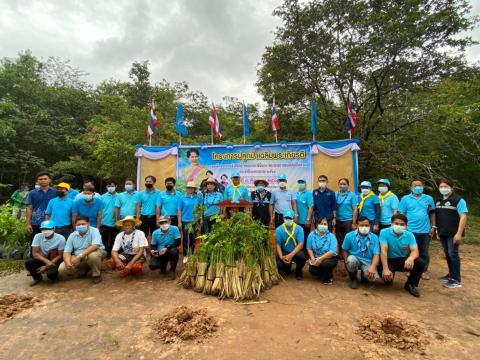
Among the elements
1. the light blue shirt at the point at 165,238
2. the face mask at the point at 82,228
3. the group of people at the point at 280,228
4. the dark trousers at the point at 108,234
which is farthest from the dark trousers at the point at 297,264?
the dark trousers at the point at 108,234

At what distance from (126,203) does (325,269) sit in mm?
3762

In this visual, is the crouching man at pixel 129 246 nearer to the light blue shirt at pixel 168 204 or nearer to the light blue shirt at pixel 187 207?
the light blue shirt at pixel 168 204

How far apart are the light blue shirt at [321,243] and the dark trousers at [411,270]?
73 centimetres

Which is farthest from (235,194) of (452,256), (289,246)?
(452,256)

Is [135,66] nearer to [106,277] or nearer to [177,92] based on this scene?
[177,92]

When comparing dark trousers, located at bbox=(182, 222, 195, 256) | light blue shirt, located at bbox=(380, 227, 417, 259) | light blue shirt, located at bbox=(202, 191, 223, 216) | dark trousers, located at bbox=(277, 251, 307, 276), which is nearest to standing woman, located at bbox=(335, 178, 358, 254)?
light blue shirt, located at bbox=(380, 227, 417, 259)

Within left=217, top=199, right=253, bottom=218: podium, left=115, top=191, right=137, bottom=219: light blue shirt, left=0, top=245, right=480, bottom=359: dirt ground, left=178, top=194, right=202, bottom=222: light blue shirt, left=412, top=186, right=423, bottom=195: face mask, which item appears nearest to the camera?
left=0, top=245, right=480, bottom=359: dirt ground

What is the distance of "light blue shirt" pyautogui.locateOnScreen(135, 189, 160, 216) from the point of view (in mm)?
5668

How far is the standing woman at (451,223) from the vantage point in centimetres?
439

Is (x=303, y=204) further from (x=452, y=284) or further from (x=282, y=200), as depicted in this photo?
(x=452, y=284)

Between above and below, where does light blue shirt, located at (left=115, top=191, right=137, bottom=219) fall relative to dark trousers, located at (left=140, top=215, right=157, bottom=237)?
above

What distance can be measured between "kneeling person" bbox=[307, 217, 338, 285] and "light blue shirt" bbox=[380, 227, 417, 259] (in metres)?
0.72

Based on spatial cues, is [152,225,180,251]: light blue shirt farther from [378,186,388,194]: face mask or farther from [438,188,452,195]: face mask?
[438,188,452,195]: face mask

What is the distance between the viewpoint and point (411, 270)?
4.19m
